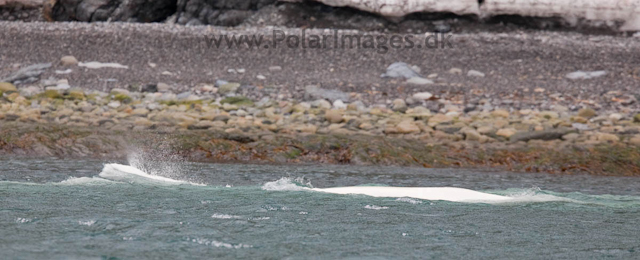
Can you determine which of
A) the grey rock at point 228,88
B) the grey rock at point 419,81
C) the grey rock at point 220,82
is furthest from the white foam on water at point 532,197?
the grey rock at point 220,82

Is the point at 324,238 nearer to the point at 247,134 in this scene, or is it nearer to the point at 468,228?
the point at 468,228

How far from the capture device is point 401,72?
714 inches

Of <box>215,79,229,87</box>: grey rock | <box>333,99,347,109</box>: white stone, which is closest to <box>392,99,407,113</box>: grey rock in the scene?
<box>333,99,347,109</box>: white stone

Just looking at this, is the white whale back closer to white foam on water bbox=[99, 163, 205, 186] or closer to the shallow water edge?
white foam on water bbox=[99, 163, 205, 186]

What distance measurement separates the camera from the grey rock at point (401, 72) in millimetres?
18047

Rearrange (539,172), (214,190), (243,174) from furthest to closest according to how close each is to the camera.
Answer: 1. (539,172)
2. (243,174)
3. (214,190)

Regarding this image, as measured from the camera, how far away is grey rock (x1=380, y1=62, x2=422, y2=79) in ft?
59.2

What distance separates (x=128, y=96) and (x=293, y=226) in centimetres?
988

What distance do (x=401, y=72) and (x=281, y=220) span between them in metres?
11.4

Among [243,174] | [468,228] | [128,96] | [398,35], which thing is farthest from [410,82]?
[468,228]

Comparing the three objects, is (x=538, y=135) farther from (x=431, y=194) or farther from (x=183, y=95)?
(x=183, y=95)

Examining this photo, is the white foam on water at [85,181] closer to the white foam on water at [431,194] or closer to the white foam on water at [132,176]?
the white foam on water at [132,176]

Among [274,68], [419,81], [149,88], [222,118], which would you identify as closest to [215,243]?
[222,118]

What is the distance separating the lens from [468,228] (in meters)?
7.12
